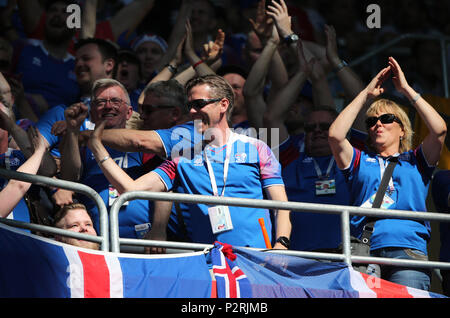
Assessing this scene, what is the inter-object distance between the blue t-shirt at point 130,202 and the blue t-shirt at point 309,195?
4.23 ft

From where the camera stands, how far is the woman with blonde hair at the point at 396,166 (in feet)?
20.2

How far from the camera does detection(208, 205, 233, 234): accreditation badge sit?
5.95 metres

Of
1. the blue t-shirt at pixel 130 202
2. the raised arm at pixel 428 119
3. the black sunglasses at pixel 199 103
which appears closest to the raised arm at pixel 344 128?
the raised arm at pixel 428 119

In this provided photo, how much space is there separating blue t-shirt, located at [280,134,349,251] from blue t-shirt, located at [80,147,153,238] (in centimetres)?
129

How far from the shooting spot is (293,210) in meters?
5.58

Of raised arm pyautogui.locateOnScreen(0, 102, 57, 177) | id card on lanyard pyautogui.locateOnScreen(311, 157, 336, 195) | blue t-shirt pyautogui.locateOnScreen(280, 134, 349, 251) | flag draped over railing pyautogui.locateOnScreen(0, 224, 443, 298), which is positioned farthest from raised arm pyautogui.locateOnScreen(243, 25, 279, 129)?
flag draped over railing pyautogui.locateOnScreen(0, 224, 443, 298)

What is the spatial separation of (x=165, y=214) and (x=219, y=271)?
0.91 metres

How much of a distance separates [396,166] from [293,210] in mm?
1219

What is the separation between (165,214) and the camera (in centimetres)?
617

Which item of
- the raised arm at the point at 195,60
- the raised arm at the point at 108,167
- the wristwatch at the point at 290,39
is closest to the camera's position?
the raised arm at the point at 108,167

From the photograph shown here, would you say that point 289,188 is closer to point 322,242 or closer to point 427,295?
point 322,242

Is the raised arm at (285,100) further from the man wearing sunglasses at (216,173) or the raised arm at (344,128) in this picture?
the raised arm at (344,128)

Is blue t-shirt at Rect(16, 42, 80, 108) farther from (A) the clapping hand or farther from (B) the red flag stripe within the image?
(B) the red flag stripe

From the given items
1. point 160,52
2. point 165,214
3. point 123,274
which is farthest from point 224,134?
point 160,52
